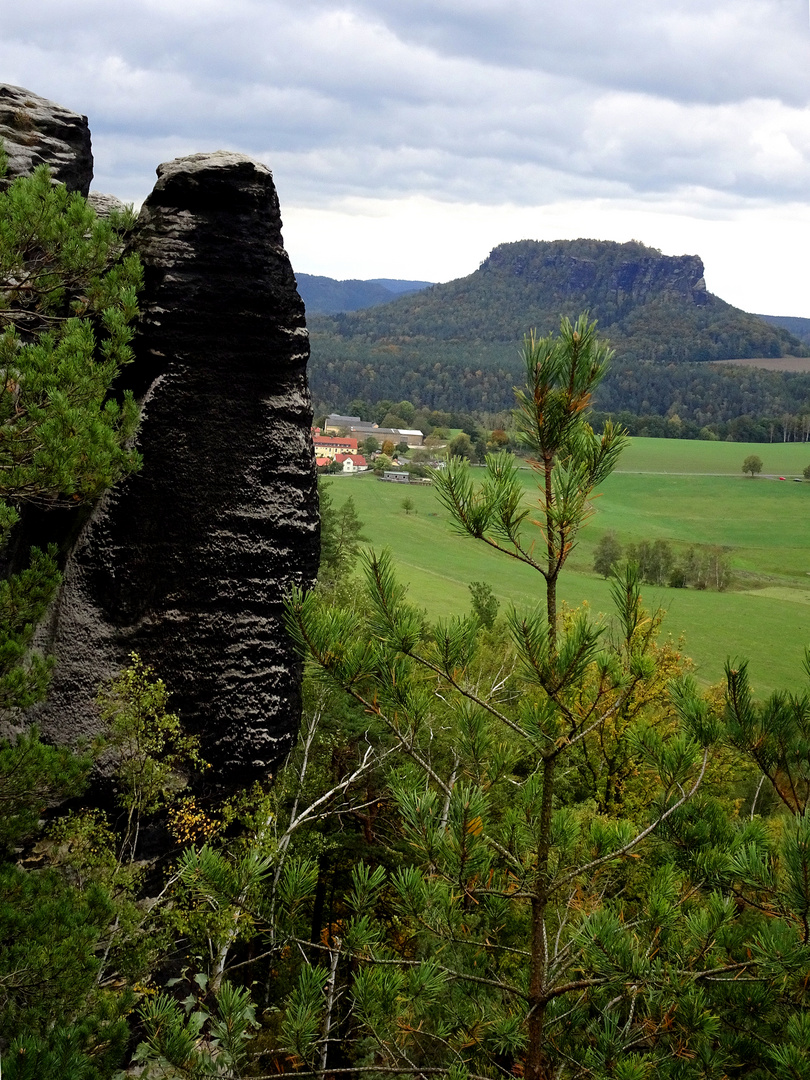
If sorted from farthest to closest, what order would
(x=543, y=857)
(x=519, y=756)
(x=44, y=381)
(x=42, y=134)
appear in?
(x=42, y=134) < (x=44, y=381) < (x=519, y=756) < (x=543, y=857)

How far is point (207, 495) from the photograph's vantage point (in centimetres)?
1162

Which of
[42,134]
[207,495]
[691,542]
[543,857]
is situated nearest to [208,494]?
[207,495]

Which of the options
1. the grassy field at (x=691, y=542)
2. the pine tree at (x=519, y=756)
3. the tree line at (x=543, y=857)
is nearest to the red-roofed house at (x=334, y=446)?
the grassy field at (x=691, y=542)

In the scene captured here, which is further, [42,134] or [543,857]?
[42,134]

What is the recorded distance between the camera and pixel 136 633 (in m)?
11.3

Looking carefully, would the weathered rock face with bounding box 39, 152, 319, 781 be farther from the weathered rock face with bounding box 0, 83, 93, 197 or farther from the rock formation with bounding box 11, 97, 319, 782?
the weathered rock face with bounding box 0, 83, 93, 197

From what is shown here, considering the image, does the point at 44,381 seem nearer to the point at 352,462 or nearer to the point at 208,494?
the point at 208,494

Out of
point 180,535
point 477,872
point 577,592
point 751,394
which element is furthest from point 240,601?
point 751,394

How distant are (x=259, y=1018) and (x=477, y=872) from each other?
36.6 ft

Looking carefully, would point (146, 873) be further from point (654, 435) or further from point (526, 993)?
point (654, 435)

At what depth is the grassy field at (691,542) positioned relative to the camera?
43.2 meters

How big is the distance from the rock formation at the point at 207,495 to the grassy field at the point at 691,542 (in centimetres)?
1461

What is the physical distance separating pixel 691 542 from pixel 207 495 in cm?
6033

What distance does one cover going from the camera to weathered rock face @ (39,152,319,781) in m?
11.2
